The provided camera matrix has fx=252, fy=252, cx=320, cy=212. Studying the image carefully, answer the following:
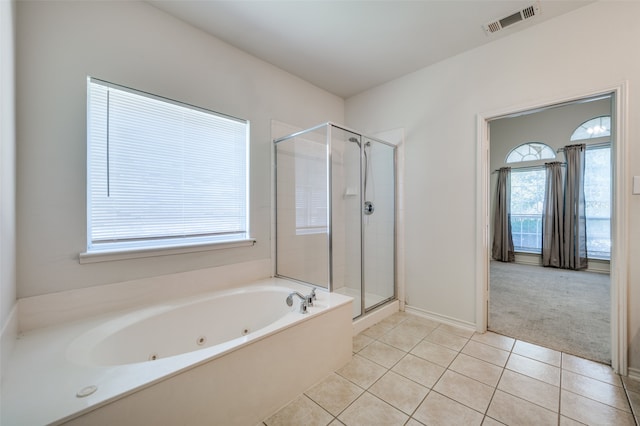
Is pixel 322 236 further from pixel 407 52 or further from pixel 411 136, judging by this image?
pixel 407 52

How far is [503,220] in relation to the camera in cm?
534

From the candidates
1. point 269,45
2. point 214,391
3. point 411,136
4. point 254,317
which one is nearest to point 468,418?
point 214,391

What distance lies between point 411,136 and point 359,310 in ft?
6.27

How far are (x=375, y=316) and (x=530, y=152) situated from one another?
5.04 m

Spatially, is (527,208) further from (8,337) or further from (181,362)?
(8,337)

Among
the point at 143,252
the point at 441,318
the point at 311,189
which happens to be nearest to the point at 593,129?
the point at 441,318

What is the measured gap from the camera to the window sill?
158 cm

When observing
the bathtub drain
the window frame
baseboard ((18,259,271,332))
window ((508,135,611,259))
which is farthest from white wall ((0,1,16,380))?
window ((508,135,611,259))

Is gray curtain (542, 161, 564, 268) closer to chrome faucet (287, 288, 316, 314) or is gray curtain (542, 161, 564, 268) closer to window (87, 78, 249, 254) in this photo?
chrome faucet (287, 288, 316, 314)

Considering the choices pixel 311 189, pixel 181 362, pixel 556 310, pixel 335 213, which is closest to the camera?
pixel 181 362

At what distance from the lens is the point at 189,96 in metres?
2.01

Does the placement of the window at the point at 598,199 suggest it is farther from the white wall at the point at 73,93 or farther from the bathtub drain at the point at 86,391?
the bathtub drain at the point at 86,391

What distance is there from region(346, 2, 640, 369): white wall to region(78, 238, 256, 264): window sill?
1.96 metres

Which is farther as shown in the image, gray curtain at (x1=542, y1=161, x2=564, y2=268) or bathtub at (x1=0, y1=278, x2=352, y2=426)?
gray curtain at (x1=542, y1=161, x2=564, y2=268)
